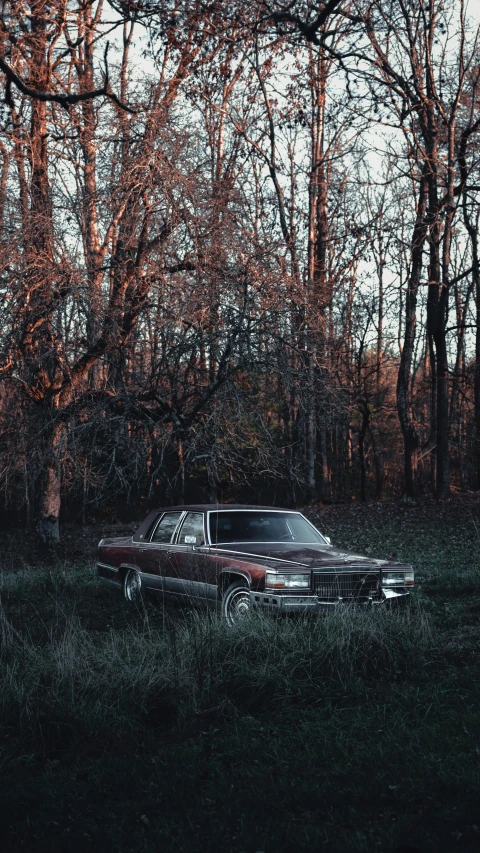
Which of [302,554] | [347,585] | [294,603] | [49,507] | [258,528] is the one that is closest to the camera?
[294,603]

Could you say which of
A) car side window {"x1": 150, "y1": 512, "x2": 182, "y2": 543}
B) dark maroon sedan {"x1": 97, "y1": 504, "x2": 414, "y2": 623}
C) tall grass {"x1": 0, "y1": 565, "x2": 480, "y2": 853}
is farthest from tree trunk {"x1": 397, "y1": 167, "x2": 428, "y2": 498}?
tall grass {"x1": 0, "y1": 565, "x2": 480, "y2": 853}

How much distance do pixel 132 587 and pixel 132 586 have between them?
0.01 m

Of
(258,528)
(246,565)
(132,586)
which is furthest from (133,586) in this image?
(246,565)

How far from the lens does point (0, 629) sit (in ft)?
26.1

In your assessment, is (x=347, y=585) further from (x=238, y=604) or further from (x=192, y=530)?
(x=192, y=530)

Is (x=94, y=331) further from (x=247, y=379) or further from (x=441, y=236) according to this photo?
(x=441, y=236)

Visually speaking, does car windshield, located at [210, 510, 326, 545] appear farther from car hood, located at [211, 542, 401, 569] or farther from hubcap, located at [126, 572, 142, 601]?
hubcap, located at [126, 572, 142, 601]

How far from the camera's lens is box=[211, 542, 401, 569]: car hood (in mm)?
8477

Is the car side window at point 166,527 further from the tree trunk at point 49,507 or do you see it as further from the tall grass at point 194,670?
the tree trunk at point 49,507

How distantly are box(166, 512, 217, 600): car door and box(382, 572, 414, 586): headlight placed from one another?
1731 millimetres

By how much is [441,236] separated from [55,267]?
1286 centimetres

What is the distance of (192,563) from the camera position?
9.48m

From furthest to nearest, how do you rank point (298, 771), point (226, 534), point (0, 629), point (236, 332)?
1. point (236, 332)
2. point (226, 534)
3. point (0, 629)
4. point (298, 771)

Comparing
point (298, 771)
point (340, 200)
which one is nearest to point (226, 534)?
point (298, 771)
